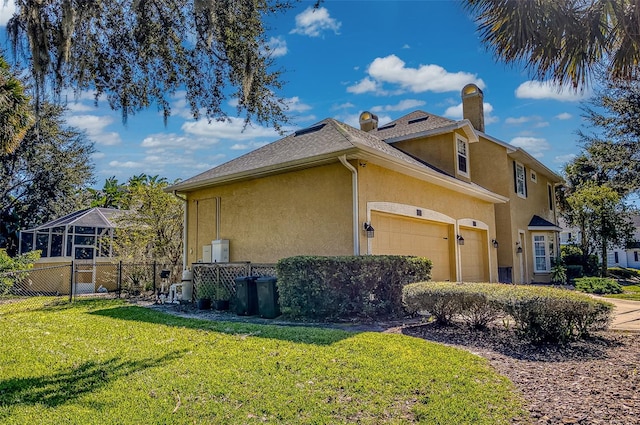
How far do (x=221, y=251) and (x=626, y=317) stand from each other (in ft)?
33.5

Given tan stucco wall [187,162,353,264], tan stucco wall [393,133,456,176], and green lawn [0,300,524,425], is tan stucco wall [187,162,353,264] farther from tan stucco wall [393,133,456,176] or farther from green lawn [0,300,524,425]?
tan stucco wall [393,133,456,176]

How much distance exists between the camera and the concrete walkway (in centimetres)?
754

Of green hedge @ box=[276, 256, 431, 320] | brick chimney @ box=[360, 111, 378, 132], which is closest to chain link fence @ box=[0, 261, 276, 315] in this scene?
green hedge @ box=[276, 256, 431, 320]

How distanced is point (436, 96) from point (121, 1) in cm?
1483

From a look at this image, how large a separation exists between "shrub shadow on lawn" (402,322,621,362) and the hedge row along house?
329 cm

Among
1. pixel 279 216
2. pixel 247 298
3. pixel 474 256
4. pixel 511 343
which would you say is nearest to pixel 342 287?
pixel 247 298

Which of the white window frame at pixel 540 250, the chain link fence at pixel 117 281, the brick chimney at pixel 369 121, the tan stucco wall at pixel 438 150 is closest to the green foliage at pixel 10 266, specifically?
the chain link fence at pixel 117 281

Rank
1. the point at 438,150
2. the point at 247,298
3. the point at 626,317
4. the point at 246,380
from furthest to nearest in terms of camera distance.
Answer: the point at 438,150 → the point at 247,298 → the point at 626,317 → the point at 246,380

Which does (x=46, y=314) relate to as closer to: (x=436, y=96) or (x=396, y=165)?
(x=396, y=165)

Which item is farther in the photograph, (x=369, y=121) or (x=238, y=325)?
(x=369, y=121)

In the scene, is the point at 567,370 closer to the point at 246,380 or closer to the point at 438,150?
the point at 246,380

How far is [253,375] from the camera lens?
4734 millimetres

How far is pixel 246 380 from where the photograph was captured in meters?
4.58

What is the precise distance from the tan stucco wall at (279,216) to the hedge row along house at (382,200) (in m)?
0.03
